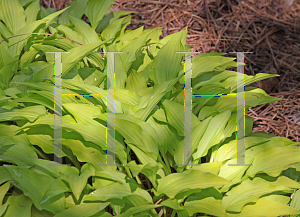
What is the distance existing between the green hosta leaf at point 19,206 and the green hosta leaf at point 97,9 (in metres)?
1.31

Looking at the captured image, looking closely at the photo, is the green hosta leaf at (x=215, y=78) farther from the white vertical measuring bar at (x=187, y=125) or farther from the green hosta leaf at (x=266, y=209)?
the green hosta leaf at (x=266, y=209)

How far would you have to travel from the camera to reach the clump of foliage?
1.09 m

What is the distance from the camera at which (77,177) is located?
1.10 meters

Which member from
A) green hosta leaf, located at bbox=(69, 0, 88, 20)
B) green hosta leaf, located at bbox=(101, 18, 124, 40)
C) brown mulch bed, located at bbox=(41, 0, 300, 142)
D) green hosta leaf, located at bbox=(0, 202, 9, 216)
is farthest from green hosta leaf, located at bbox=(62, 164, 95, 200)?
brown mulch bed, located at bbox=(41, 0, 300, 142)

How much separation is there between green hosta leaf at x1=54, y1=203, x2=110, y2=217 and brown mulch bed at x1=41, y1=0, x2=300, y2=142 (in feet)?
5.47

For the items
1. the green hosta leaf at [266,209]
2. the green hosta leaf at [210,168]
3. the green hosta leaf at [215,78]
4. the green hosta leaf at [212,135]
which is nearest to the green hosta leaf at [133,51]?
the green hosta leaf at [215,78]

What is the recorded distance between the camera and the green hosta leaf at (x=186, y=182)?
3.44ft

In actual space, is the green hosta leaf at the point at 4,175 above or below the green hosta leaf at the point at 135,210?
above

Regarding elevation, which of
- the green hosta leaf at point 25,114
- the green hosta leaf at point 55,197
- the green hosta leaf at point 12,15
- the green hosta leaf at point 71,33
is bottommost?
the green hosta leaf at point 55,197

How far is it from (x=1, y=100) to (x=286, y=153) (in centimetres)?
148

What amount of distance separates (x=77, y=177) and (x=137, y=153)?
0.94 feet

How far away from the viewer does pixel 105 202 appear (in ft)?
3.67

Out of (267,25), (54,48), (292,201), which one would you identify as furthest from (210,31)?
(292,201)

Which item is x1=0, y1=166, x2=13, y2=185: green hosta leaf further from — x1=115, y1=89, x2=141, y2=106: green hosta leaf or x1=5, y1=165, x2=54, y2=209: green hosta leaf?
x1=115, y1=89, x2=141, y2=106: green hosta leaf
